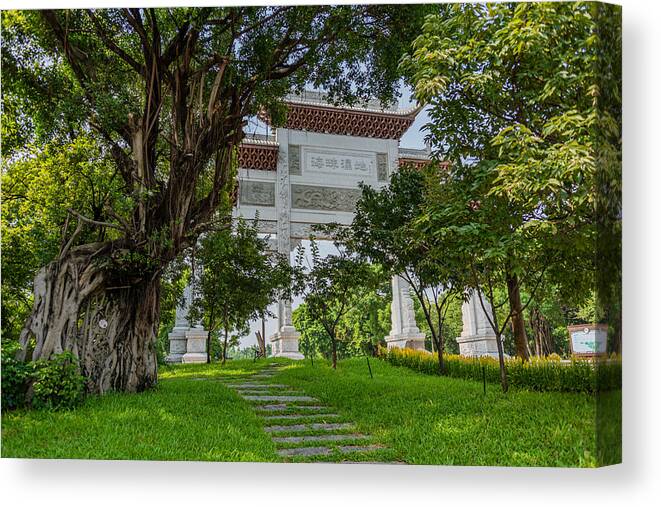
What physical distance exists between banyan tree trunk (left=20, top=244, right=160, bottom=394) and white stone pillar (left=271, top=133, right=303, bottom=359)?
99cm

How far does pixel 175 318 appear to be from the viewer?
5.05 m

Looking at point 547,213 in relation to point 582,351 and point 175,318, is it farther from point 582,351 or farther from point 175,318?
point 175,318

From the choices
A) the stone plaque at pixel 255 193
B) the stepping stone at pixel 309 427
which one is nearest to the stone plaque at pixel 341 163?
the stone plaque at pixel 255 193

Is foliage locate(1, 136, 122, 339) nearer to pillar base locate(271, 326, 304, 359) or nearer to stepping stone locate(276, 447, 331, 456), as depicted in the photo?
pillar base locate(271, 326, 304, 359)

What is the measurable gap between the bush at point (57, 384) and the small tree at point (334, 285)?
1.70 metres

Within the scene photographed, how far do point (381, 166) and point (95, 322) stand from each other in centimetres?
241

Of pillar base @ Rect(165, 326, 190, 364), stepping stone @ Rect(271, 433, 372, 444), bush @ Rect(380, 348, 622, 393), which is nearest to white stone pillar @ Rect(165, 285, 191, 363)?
pillar base @ Rect(165, 326, 190, 364)

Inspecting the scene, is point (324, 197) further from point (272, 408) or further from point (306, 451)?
point (306, 451)

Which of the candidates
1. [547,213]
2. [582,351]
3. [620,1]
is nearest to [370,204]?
[547,213]

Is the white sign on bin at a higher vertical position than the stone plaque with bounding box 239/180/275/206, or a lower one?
lower

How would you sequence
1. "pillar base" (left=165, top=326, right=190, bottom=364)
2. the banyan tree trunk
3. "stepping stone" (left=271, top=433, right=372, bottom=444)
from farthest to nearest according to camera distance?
1. "pillar base" (left=165, top=326, right=190, bottom=364)
2. the banyan tree trunk
3. "stepping stone" (left=271, top=433, right=372, bottom=444)

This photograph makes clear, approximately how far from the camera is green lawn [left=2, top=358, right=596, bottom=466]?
→ 382 centimetres

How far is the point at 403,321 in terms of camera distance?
478 cm

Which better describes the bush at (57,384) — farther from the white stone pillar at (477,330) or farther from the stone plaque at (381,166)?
the white stone pillar at (477,330)
